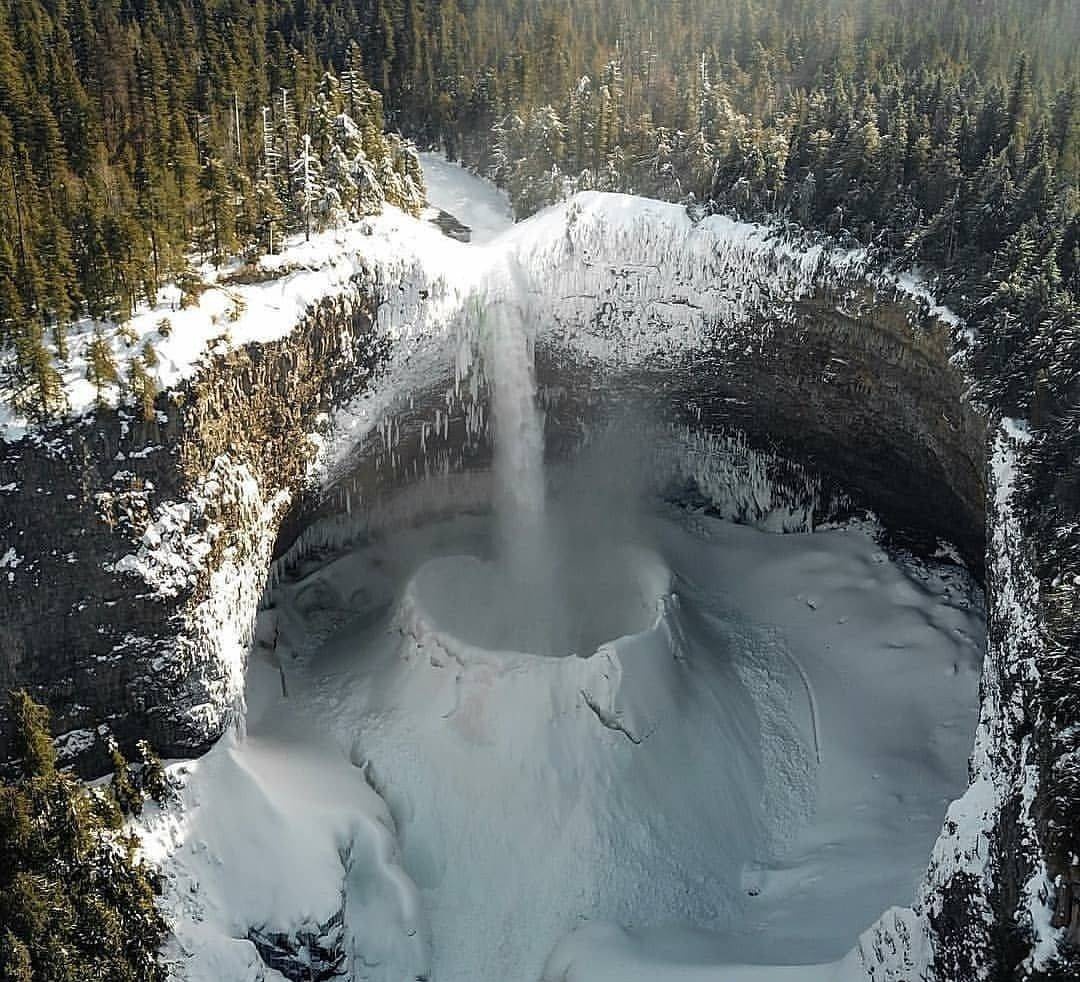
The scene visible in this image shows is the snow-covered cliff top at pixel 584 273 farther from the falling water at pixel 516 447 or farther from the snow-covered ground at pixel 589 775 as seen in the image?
the snow-covered ground at pixel 589 775

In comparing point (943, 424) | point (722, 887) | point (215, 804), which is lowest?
point (722, 887)

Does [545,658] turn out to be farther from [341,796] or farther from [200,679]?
[200,679]

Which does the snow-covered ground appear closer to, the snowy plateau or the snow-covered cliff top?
the snowy plateau

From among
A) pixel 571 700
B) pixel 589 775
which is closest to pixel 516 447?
pixel 571 700

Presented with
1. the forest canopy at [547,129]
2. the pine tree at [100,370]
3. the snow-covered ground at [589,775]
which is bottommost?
the snow-covered ground at [589,775]

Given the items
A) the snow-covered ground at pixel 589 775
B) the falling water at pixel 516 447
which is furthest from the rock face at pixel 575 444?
the snow-covered ground at pixel 589 775

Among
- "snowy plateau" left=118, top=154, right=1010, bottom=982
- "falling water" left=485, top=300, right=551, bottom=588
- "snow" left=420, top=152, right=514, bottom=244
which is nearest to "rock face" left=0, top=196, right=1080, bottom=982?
"snowy plateau" left=118, top=154, right=1010, bottom=982

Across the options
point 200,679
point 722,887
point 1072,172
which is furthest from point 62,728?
point 1072,172
